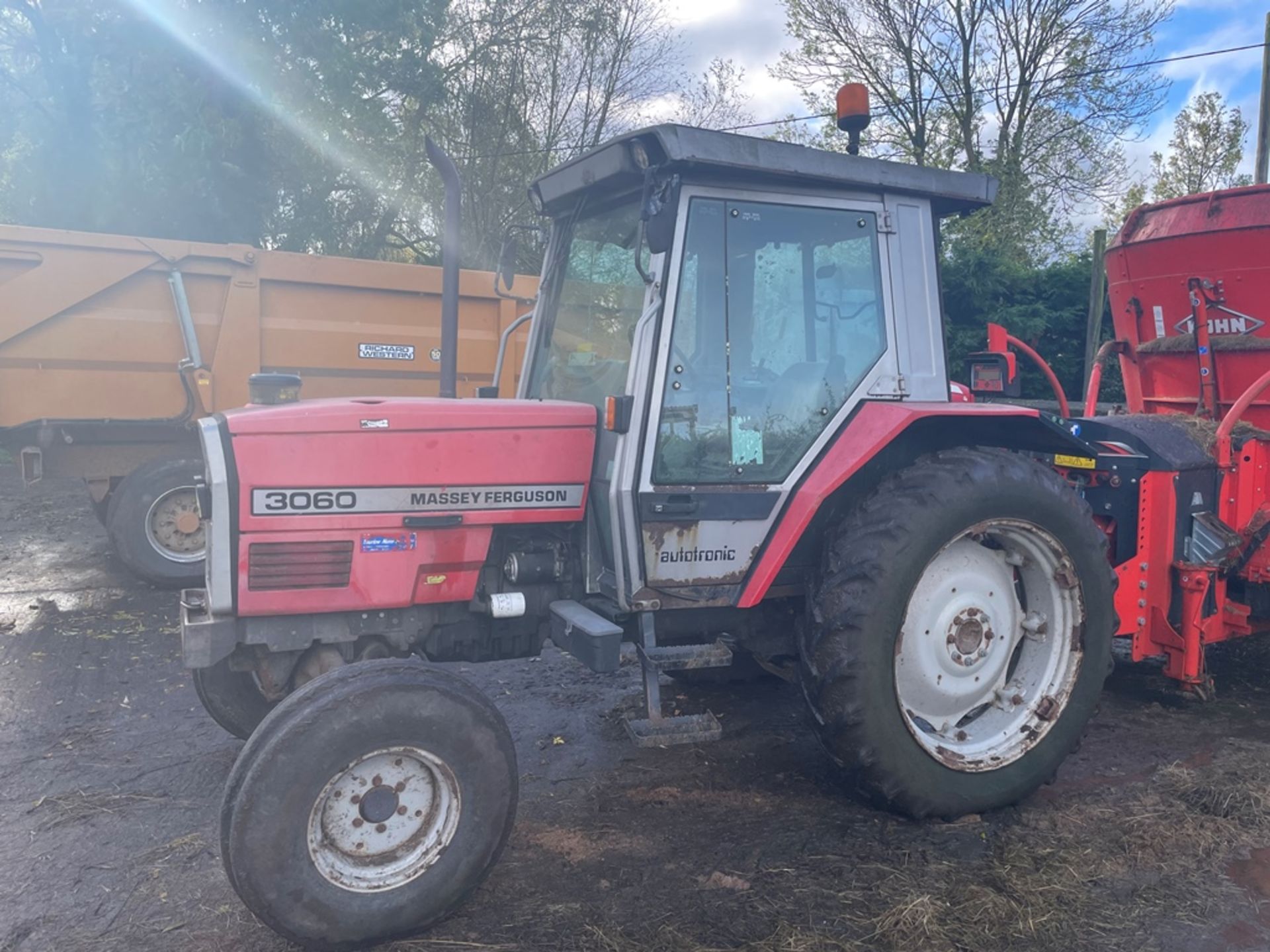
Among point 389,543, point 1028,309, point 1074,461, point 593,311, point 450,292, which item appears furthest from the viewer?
point 1028,309

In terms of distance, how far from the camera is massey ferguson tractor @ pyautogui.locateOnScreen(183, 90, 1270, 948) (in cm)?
298

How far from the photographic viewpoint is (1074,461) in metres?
4.74

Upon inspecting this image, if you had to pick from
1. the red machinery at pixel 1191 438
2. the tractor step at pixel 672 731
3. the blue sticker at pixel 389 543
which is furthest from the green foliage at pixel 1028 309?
the blue sticker at pixel 389 543

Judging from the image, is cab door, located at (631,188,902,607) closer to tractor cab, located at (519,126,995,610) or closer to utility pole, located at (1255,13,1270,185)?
tractor cab, located at (519,126,995,610)

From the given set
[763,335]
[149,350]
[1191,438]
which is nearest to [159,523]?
[149,350]

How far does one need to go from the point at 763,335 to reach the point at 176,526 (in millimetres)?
5647

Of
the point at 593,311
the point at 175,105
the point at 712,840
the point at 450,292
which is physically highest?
the point at 175,105

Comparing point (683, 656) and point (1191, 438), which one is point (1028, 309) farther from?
point (683, 656)

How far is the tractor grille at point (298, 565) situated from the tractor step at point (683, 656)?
107cm

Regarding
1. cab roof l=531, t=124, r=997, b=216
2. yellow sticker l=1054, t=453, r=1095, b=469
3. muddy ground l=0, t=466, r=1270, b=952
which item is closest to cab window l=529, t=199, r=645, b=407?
cab roof l=531, t=124, r=997, b=216

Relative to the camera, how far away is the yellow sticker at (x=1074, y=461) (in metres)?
4.67

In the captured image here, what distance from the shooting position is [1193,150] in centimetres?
2094

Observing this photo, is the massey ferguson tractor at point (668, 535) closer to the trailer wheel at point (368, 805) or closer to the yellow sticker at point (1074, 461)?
the trailer wheel at point (368, 805)

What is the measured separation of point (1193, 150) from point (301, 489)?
75.1 ft
